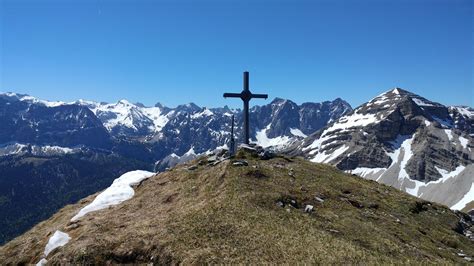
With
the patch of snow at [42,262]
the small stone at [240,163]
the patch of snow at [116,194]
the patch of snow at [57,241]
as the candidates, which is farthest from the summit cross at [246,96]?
the patch of snow at [42,262]

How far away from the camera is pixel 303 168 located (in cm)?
5675

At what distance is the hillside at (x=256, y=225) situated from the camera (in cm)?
2980

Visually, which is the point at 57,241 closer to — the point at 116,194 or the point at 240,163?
the point at 116,194

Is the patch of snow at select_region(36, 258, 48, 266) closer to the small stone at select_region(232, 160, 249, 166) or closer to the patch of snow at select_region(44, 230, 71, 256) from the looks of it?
the patch of snow at select_region(44, 230, 71, 256)

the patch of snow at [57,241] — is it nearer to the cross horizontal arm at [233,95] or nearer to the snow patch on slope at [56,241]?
the snow patch on slope at [56,241]

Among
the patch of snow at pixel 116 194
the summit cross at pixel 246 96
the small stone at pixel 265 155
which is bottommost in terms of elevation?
the patch of snow at pixel 116 194

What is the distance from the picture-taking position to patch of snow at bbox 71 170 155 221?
50062 millimetres

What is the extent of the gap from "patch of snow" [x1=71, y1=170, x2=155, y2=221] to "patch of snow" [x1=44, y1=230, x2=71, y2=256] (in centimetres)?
681

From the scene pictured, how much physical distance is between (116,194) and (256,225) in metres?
27.2

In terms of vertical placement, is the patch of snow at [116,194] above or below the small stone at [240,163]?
below

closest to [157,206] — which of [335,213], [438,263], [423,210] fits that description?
[335,213]

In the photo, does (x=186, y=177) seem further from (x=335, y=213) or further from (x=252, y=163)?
(x=335, y=213)

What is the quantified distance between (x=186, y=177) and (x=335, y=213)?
1920 centimetres

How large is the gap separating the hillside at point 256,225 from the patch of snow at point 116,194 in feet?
5.11
